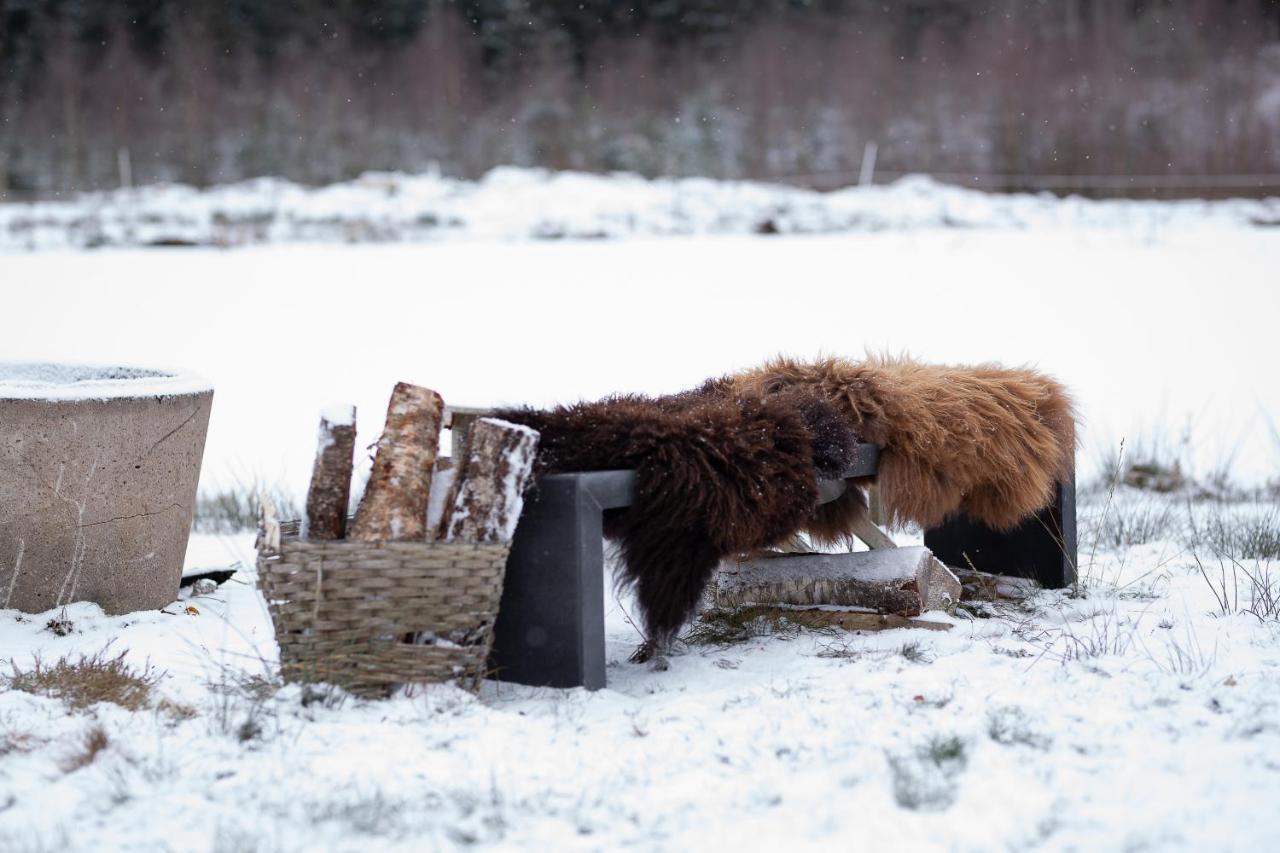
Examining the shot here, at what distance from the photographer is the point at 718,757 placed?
2.29 metres

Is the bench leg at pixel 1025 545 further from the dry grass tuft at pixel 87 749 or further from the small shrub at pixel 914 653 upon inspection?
the dry grass tuft at pixel 87 749

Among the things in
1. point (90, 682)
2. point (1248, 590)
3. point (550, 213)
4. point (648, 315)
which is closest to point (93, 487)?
point (90, 682)

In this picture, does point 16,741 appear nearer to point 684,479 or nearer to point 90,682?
point 90,682

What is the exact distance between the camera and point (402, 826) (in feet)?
6.41

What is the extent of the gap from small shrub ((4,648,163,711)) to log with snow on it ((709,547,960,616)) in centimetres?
170

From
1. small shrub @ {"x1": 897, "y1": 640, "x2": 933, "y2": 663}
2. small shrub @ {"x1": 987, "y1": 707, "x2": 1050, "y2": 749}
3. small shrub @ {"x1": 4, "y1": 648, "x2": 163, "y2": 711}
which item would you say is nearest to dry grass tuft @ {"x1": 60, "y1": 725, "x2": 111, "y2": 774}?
small shrub @ {"x1": 4, "y1": 648, "x2": 163, "y2": 711}

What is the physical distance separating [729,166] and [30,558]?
14734 millimetres

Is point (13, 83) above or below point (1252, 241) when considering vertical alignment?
above

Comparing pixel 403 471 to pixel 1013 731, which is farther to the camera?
pixel 403 471

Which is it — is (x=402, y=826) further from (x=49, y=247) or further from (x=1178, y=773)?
(x=49, y=247)

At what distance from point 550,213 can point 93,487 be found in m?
10.6

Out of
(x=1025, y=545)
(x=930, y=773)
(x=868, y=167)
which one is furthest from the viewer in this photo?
(x=868, y=167)

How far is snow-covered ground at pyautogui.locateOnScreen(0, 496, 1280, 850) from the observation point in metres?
1.93

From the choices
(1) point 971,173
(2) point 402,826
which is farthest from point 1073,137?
(2) point 402,826
